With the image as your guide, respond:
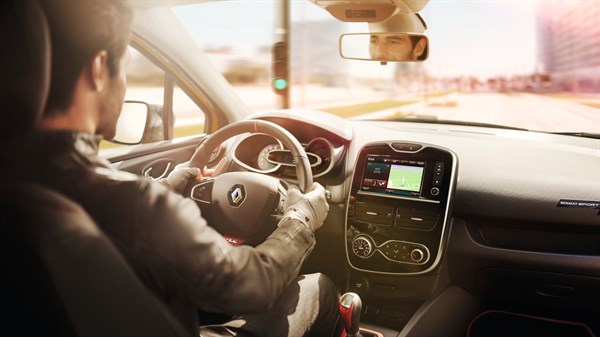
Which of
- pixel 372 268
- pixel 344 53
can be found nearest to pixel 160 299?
pixel 372 268

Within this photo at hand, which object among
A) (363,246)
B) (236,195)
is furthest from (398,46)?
(236,195)

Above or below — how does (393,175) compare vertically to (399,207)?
above

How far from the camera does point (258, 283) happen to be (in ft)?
4.94

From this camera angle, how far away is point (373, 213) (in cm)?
335

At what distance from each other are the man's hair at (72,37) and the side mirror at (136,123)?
2.13 m

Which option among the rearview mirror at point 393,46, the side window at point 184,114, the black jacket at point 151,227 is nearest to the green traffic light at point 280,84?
the side window at point 184,114

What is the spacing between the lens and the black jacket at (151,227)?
1216 millimetres

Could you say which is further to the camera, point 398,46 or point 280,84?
point 280,84

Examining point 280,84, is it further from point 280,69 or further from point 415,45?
point 415,45

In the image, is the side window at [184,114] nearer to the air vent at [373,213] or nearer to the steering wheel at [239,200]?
the steering wheel at [239,200]

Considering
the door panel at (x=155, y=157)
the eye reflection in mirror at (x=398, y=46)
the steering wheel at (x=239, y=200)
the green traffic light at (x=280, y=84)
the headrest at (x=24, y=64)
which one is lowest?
the steering wheel at (x=239, y=200)

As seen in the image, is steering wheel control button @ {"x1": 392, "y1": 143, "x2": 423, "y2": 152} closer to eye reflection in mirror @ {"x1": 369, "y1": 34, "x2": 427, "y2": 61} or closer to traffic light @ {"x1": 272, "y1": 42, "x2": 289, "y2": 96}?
eye reflection in mirror @ {"x1": 369, "y1": 34, "x2": 427, "y2": 61}

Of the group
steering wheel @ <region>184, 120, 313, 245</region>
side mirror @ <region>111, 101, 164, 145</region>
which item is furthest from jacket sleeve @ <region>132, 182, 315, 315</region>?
side mirror @ <region>111, 101, 164, 145</region>

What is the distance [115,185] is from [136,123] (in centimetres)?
228
